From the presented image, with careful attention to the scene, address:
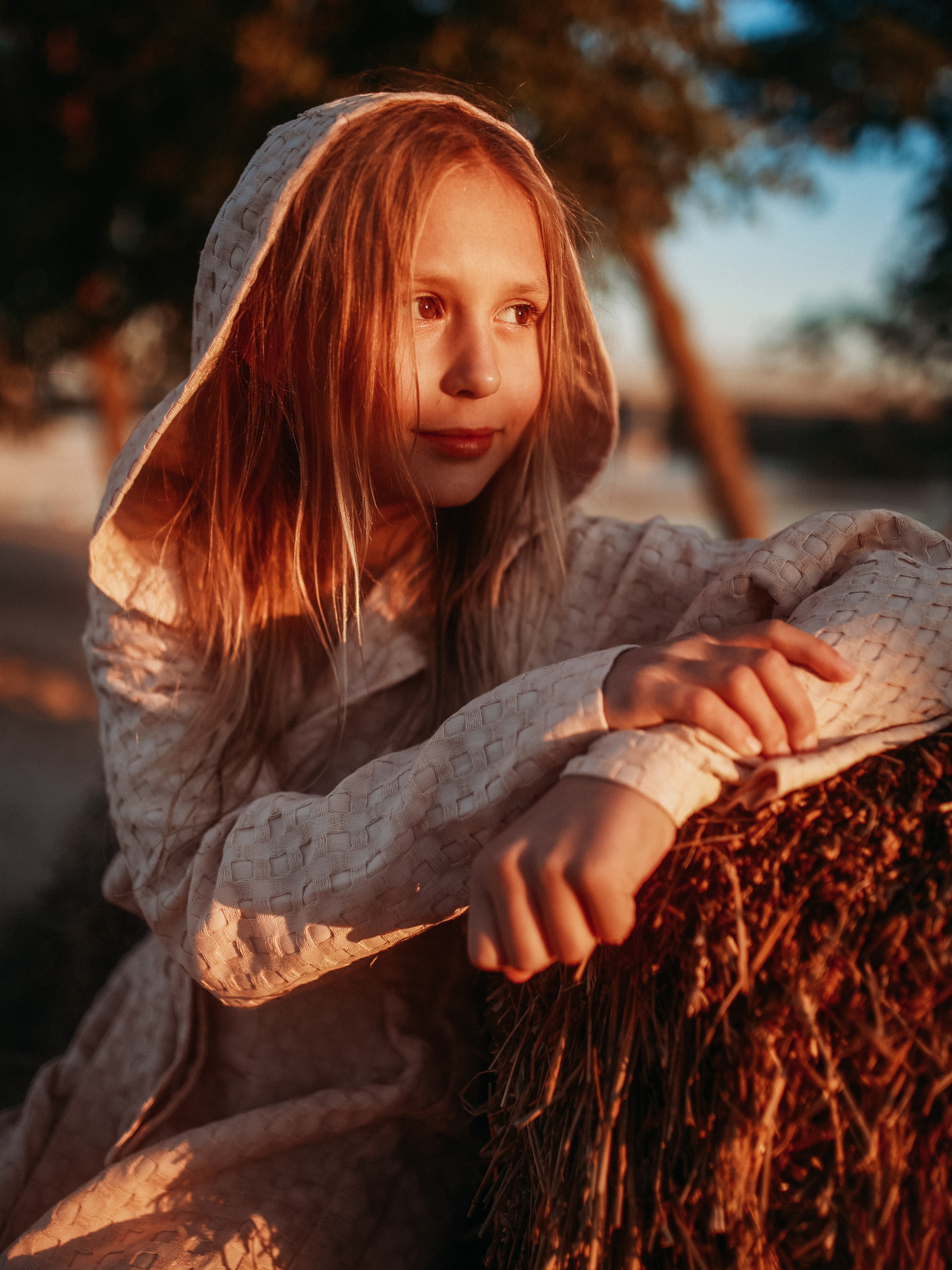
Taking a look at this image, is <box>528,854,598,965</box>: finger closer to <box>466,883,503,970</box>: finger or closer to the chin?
<box>466,883,503,970</box>: finger

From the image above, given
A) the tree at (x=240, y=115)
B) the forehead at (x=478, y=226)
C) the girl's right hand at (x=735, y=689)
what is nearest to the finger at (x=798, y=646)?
the girl's right hand at (x=735, y=689)

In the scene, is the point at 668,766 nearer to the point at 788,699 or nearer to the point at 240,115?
the point at 788,699

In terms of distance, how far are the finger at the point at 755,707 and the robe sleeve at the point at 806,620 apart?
0.08ft

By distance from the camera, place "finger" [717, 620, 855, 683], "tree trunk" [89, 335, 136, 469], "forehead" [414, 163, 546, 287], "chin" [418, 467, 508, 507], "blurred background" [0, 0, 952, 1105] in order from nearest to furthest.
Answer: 1. "finger" [717, 620, 855, 683]
2. "forehead" [414, 163, 546, 287]
3. "chin" [418, 467, 508, 507]
4. "blurred background" [0, 0, 952, 1105]
5. "tree trunk" [89, 335, 136, 469]

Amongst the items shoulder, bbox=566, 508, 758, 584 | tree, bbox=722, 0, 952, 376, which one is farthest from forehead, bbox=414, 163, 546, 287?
tree, bbox=722, 0, 952, 376

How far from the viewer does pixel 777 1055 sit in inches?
32.6

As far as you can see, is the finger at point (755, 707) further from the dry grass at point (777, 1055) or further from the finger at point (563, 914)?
the finger at point (563, 914)

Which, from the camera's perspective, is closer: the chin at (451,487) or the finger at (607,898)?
the finger at (607,898)

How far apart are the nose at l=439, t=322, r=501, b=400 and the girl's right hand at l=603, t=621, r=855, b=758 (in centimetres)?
48

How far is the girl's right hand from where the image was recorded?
2.90 feet

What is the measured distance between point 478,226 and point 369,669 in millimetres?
663

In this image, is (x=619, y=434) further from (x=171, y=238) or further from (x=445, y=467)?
(x=171, y=238)

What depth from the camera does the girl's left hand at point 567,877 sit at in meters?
0.80

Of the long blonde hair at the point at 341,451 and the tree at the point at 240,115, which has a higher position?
the tree at the point at 240,115
